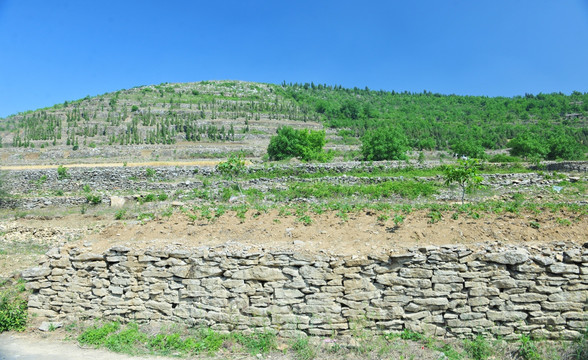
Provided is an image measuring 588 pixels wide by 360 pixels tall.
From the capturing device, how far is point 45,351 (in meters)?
6.53

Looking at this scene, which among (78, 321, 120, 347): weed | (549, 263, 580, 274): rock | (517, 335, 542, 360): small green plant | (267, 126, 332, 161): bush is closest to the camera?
(517, 335, 542, 360): small green plant

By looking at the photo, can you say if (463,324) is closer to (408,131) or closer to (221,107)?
(408,131)

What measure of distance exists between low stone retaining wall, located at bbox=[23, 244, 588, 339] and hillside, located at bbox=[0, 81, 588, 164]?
4051cm

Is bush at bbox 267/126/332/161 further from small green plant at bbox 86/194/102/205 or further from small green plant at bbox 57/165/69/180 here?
small green plant at bbox 86/194/102/205

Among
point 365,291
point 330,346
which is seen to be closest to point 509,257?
point 365,291

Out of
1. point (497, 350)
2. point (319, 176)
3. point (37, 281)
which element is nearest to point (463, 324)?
point (497, 350)

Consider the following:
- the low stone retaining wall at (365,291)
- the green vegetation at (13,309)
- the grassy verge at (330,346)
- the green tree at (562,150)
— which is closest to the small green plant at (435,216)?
the low stone retaining wall at (365,291)

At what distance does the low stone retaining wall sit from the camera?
629 cm

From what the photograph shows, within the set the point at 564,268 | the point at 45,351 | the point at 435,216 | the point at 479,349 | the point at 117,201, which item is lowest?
the point at 45,351

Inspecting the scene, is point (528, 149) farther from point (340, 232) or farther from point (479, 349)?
point (479, 349)

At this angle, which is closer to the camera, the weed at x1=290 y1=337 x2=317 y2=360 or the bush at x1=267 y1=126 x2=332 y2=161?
the weed at x1=290 y1=337 x2=317 y2=360

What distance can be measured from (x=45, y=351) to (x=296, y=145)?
3678 centimetres

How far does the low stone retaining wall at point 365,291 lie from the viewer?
248 inches

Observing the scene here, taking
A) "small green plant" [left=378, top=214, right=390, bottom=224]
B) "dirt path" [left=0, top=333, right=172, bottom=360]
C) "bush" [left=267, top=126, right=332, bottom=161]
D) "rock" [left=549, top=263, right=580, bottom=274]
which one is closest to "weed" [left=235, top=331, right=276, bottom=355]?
"dirt path" [left=0, top=333, right=172, bottom=360]
